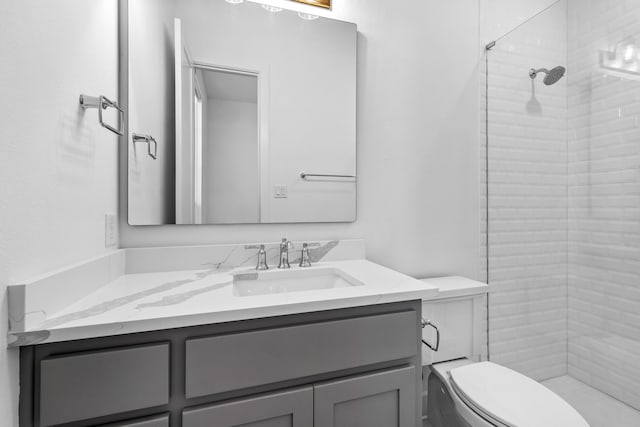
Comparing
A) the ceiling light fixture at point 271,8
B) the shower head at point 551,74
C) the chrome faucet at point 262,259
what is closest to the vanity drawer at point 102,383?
the chrome faucet at point 262,259

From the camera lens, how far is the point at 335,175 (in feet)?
4.87

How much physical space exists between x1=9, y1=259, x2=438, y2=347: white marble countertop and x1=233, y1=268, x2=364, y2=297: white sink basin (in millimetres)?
53

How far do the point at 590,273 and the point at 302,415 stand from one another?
175cm

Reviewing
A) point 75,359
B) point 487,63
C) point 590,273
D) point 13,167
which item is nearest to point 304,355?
point 75,359

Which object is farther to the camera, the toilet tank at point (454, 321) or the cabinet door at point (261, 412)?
the toilet tank at point (454, 321)

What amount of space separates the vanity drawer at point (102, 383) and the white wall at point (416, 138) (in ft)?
2.48

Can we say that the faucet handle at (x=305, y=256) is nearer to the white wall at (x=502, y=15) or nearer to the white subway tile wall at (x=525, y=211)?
the white subway tile wall at (x=525, y=211)

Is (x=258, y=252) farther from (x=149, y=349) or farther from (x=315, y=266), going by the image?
(x=149, y=349)

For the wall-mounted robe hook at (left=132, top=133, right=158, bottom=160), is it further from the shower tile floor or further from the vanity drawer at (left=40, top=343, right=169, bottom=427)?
the shower tile floor

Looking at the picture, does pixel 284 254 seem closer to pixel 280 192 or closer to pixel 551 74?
pixel 280 192

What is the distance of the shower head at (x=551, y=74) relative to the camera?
170 centimetres

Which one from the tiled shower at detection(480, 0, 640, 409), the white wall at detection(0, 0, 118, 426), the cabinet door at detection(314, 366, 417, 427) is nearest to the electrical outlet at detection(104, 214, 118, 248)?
the white wall at detection(0, 0, 118, 426)

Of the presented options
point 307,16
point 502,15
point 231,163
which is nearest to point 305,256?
point 231,163

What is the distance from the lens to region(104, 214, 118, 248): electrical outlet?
109cm
